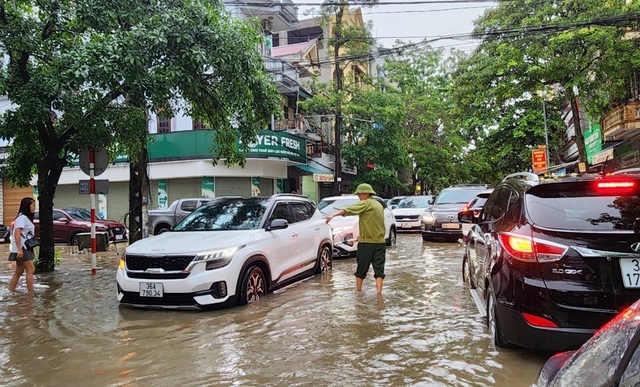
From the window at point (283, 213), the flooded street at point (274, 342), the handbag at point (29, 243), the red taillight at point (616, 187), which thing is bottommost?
the flooded street at point (274, 342)

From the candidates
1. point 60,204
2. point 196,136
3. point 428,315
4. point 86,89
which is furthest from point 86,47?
point 60,204

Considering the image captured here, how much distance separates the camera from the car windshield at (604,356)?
1579 mm

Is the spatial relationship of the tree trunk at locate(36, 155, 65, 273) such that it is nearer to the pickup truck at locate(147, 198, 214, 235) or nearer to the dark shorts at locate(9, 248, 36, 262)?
the dark shorts at locate(9, 248, 36, 262)

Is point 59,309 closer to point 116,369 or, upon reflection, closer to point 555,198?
point 116,369

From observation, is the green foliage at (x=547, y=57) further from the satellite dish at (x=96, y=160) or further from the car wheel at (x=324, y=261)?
the satellite dish at (x=96, y=160)

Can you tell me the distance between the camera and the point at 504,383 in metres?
3.80

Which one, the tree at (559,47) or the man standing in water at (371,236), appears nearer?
the man standing in water at (371,236)

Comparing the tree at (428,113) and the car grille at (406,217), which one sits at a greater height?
the tree at (428,113)

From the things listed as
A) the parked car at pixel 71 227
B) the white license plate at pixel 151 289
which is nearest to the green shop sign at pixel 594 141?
the parked car at pixel 71 227

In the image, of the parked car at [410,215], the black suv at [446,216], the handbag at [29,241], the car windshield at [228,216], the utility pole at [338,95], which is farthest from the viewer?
the utility pole at [338,95]

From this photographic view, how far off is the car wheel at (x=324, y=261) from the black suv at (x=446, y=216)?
6.11 m

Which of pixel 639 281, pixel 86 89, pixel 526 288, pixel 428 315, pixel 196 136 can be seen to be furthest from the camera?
pixel 196 136

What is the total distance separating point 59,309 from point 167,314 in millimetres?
1922

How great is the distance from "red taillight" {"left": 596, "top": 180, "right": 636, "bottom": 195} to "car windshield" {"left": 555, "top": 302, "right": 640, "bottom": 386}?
2.48 metres
